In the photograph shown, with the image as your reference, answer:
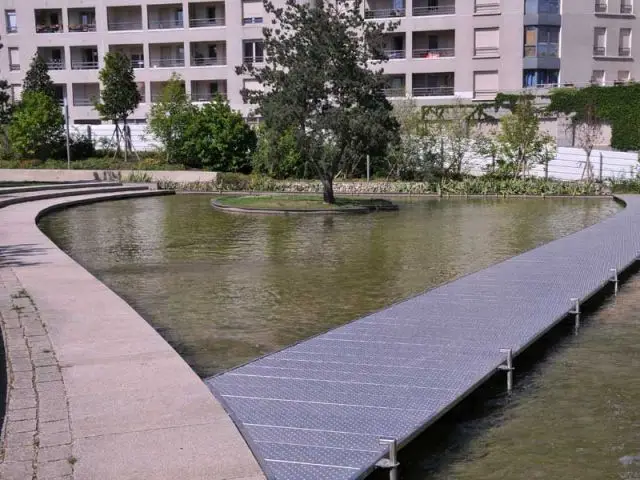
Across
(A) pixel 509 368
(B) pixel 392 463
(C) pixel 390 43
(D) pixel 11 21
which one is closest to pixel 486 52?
(C) pixel 390 43

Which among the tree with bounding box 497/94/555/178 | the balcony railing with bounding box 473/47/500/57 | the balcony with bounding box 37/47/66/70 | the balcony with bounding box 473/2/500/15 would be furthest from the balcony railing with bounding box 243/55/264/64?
the tree with bounding box 497/94/555/178

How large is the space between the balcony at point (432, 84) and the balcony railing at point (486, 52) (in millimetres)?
2328

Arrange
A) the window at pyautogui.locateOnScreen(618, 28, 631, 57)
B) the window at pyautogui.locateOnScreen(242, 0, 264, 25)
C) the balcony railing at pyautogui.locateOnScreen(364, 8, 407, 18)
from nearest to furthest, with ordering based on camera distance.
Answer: the window at pyautogui.locateOnScreen(618, 28, 631, 57) → the balcony railing at pyautogui.locateOnScreen(364, 8, 407, 18) → the window at pyautogui.locateOnScreen(242, 0, 264, 25)

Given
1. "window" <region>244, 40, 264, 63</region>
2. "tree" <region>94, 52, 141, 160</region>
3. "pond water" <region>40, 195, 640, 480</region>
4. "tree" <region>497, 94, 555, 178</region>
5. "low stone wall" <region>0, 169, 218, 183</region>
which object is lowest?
"pond water" <region>40, 195, 640, 480</region>

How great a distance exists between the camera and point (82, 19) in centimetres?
5981

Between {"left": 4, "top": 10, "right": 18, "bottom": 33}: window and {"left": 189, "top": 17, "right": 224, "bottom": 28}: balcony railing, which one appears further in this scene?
{"left": 4, "top": 10, "right": 18, "bottom": 33}: window

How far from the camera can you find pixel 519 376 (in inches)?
295

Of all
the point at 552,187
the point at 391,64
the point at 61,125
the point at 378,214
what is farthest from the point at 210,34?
the point at 378,214

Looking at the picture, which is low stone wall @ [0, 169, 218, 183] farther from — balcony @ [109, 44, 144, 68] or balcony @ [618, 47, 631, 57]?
balcony @ [618, 47, 631, 57]

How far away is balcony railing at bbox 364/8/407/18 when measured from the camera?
175 ft

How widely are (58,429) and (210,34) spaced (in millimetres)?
53313

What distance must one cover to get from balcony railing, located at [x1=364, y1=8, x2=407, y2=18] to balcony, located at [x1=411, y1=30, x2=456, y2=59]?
5.61 ft

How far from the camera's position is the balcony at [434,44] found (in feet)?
174

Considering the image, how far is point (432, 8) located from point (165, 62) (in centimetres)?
2004
